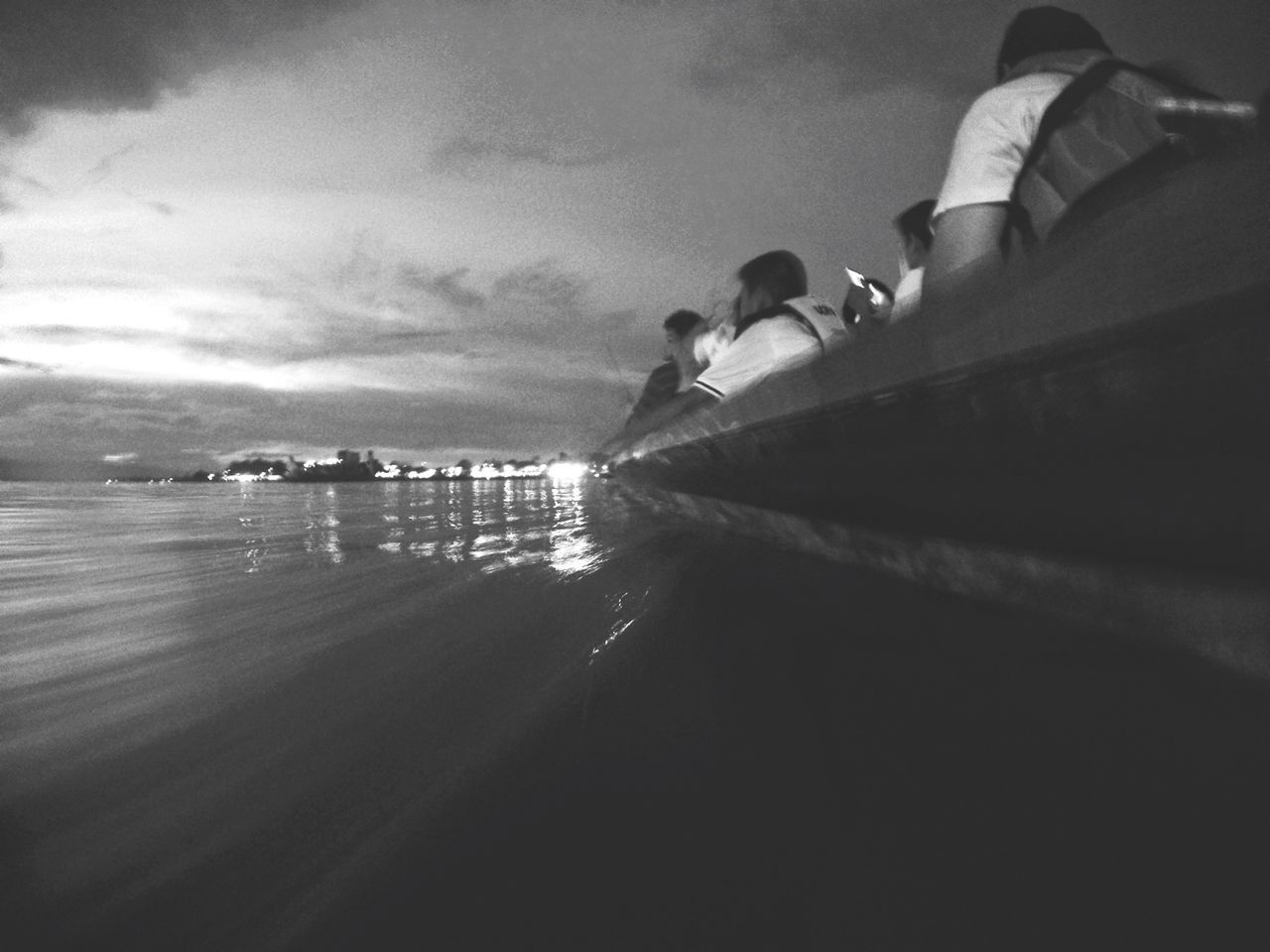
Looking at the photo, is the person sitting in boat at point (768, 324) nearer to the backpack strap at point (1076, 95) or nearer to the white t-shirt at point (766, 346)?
the white t-shirt at point (766, 346)

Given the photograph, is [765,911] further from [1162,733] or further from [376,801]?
[1162,733]

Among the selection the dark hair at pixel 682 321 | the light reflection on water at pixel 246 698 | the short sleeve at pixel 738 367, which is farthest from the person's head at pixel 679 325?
the light reflection on water at pixel 246 698

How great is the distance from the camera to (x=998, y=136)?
5.93 ft

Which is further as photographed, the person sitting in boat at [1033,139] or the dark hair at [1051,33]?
the dark hair at [1051,33]

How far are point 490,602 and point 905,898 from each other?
6.21 ft

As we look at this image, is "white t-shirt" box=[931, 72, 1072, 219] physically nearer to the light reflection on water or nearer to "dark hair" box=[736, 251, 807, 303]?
the light reflection on water

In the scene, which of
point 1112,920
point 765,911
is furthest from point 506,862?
point 1112,920

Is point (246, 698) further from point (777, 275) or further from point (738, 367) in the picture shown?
point (777, 275)

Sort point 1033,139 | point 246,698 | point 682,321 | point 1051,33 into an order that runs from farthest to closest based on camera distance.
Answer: point 682,321 → point 1051,33 → point 1033,139 → point 246,698

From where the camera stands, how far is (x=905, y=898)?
2.38 ft

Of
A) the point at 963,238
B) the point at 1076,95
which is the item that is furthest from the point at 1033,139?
the point at 963,238

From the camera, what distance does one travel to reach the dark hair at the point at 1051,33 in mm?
1871

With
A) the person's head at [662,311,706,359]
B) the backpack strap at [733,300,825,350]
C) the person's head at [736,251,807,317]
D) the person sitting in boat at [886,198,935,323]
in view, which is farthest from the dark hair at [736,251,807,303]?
the person's head at [662,311,706,359]

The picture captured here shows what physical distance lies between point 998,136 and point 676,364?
31.9 feet
